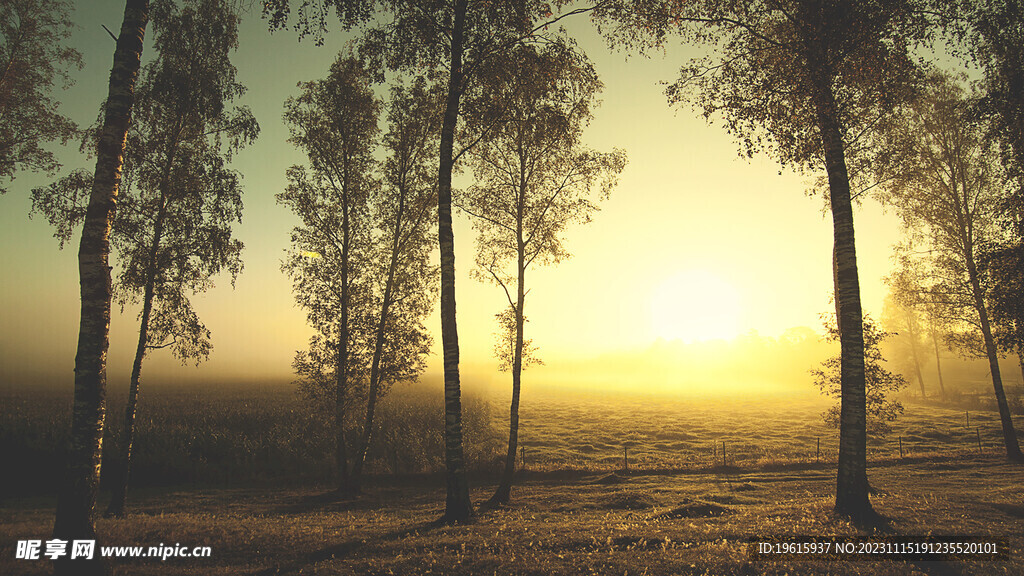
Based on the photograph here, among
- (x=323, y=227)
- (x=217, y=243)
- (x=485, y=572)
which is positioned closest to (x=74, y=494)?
(x=485, y=572)

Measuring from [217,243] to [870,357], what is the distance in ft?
104

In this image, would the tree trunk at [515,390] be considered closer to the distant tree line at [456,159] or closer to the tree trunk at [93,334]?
the distant tree line at [456,159]

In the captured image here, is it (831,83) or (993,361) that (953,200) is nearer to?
(993,361)

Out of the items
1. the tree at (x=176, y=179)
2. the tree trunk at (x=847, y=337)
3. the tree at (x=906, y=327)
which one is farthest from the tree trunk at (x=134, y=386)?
the tree at (x=906, y=327)

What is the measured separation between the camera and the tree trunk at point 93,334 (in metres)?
7.86

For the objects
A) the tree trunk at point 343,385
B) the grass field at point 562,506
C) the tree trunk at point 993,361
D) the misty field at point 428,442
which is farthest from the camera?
the misty field at point 428,442

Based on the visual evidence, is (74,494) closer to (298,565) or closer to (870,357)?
(298,565)

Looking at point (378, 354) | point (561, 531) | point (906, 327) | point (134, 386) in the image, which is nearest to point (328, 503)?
point (378, 354)

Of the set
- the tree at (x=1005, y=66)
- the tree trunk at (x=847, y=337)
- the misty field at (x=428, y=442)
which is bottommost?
the misty field at (x=428, y=442)

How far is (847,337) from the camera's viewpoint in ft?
42.2

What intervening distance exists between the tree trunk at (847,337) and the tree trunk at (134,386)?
2436 centimetres

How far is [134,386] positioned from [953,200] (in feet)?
152

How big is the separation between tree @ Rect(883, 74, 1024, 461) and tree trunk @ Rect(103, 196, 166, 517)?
4050 centimetres

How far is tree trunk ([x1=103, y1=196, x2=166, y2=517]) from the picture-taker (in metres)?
16.0
